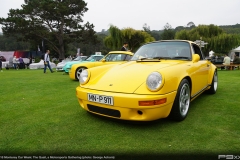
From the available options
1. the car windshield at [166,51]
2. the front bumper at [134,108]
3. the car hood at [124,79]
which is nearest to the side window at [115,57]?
the car windshield at [166,51]

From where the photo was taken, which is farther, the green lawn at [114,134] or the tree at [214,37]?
the tree at [214,37]

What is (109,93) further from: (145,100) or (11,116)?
(11,116)

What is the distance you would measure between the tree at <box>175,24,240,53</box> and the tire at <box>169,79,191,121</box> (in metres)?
30.2

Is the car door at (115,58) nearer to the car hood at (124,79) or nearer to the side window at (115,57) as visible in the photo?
the side window at (115,57)

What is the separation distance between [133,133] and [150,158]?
21.8 inches

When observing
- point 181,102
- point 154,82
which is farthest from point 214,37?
point 154,82

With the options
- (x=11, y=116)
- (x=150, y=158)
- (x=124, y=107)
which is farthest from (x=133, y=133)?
(x=11, y=116)

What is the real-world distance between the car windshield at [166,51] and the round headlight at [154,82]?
3.84ft

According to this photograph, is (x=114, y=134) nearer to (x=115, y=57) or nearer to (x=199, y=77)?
(x=199, y=77)

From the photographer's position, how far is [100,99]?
2.58 meters

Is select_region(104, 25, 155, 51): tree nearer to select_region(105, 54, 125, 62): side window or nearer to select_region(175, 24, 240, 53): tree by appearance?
select_region(175, 24, 240, 53): tree

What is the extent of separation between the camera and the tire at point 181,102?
8.61 feet

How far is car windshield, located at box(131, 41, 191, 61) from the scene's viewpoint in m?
3.53

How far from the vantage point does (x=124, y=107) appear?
2406mm
